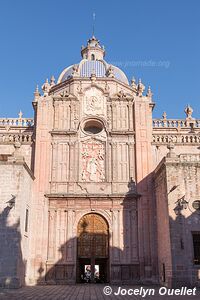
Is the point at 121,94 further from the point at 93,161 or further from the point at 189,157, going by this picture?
the point at 189,157

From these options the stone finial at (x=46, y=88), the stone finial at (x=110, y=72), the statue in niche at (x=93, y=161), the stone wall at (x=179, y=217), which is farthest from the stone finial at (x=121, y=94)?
the stone wall at (x=179, y=217)

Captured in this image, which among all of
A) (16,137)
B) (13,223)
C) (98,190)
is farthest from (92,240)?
(16,137)

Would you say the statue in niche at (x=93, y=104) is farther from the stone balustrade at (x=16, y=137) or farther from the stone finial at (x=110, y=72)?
the stone balustrade at (x=16, y=137)

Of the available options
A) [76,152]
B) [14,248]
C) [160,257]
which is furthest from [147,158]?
[14,248]

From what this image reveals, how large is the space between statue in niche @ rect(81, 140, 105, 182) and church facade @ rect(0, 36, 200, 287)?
0.07 m

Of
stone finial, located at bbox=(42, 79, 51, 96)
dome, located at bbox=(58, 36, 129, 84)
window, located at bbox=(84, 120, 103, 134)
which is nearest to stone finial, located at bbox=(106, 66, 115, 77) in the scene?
dome, located at bbox=(58, 36, 129, 84)

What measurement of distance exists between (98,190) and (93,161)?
2265 mm

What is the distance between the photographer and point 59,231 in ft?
79.2

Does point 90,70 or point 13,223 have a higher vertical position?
point 90,70

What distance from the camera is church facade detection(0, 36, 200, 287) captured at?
20.5 metres

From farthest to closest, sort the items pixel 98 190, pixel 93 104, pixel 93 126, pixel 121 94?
pixel 93 126 < pixel 121 94 < pixel 93 104 < pixel 98 190

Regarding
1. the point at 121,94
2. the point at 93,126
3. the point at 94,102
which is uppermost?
the point at 121,94

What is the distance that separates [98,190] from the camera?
25.1 metres

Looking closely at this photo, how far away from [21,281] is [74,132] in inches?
433
